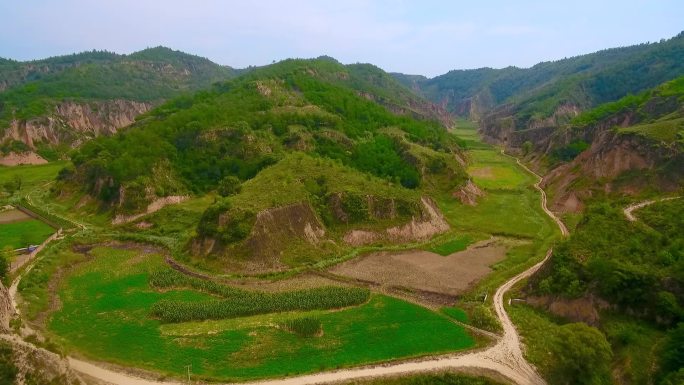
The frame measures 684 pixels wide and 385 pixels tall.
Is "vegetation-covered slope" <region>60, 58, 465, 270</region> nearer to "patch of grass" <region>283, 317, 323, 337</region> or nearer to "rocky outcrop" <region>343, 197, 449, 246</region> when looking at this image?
"rocky outcrop" <region>343, 197, 449, 246</region>

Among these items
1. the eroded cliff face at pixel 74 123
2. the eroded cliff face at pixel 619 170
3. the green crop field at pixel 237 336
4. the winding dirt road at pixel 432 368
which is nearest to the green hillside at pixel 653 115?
the eroded cliff face at pixel 619 170

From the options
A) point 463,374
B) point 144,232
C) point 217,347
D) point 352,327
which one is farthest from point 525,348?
point 144,232

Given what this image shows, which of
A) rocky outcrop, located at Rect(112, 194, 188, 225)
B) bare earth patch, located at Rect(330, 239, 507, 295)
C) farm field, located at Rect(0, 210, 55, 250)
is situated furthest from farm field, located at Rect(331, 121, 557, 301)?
farm field, located at Rect(0, 210, 55, 250)

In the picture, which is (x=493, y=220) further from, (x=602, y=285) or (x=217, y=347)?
(x=217, y=347)

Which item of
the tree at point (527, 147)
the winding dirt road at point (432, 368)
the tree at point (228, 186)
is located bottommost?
the winding dirt road at point (432, 368)

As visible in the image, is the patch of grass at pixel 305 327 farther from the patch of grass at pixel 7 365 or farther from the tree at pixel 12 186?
the tree at pixel 12 186

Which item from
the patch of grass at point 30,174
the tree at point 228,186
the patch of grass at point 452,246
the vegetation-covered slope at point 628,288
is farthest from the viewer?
the patch of grass at point 30,174

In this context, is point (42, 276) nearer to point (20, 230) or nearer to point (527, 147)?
point (20, 230)
